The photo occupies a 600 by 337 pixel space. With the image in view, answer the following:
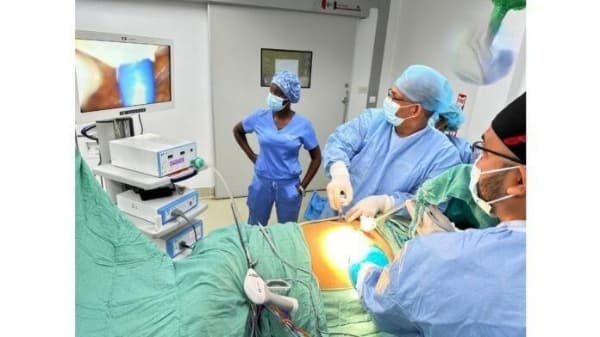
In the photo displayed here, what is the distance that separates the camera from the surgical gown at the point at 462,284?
0.60m

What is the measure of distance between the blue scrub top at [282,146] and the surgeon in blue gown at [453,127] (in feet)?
2.40

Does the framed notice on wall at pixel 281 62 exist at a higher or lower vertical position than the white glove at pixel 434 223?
higher

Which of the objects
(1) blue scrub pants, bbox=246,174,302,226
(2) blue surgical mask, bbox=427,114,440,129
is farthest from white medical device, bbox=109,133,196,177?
(2) blue surgical mask, bbox=427,114,440,129

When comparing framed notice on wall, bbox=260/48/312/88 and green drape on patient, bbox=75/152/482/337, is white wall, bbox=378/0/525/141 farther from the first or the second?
green drape on patient, bbox=75/152/482/337

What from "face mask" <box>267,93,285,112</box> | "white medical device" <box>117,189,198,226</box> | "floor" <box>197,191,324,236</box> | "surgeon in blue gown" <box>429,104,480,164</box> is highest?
"face mask" <box>267,93,285,112</box>

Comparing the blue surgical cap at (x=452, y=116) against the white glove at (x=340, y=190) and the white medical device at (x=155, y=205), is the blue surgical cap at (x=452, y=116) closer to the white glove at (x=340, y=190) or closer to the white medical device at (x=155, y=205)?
the white glove at (x=340, y=190)

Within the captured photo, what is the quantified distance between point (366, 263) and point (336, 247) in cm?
18

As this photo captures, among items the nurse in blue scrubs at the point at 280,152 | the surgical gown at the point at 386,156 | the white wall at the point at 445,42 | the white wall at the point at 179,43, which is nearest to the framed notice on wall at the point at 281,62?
the white wall at the point at 179,43

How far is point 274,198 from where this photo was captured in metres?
2.07

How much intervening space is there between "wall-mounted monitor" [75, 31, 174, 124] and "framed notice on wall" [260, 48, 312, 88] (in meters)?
1.54

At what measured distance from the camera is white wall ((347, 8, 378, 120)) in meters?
3.07

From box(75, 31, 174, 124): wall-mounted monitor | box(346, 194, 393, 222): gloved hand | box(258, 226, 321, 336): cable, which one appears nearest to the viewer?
box(258, 226, 321, 336): cable

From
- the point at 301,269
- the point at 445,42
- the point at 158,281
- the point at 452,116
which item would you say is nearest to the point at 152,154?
the point at 158,281

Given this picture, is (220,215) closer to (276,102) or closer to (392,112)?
(276,102)
